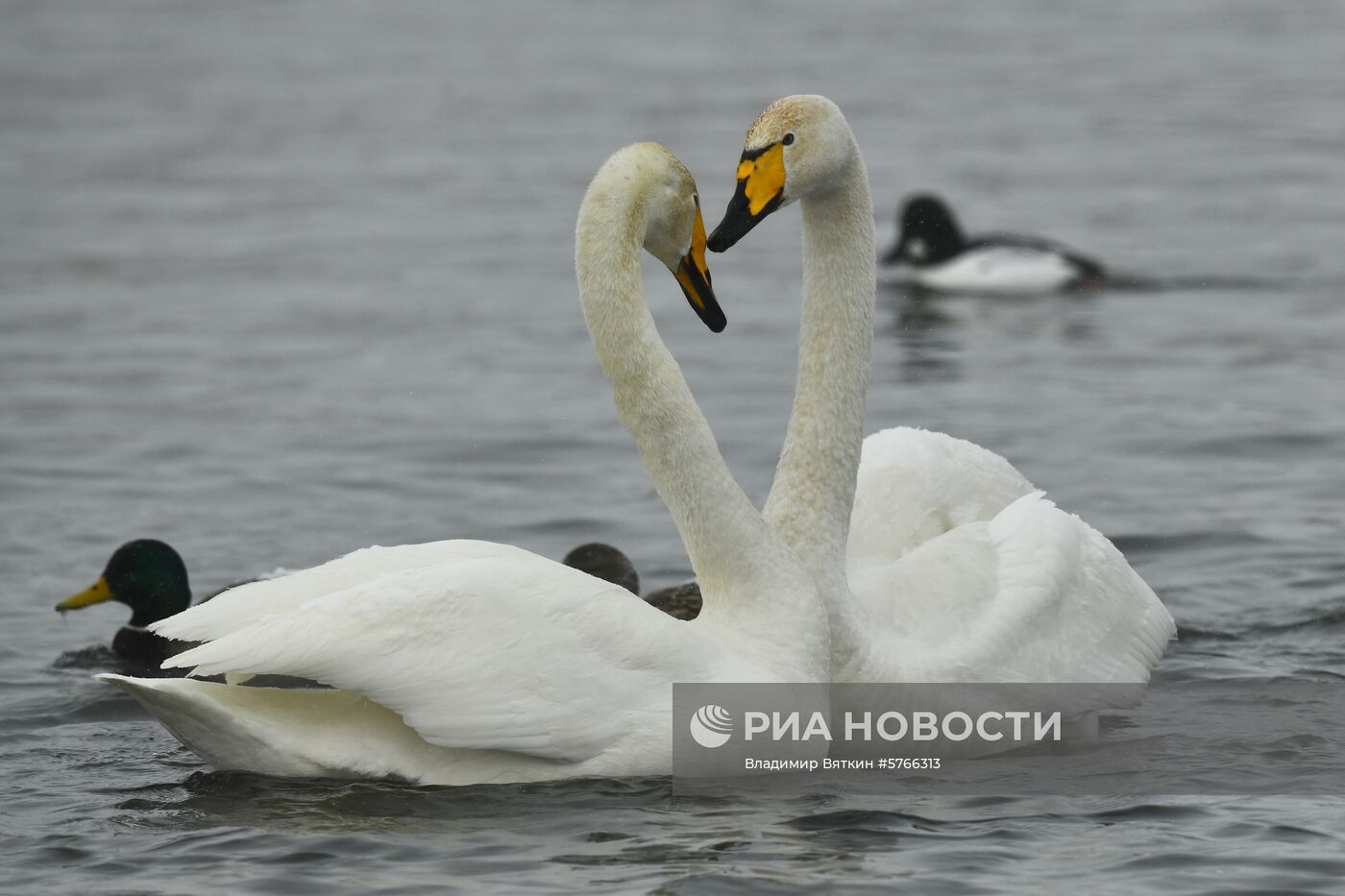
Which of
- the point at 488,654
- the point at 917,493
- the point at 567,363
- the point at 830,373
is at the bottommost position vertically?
the point at 488,654

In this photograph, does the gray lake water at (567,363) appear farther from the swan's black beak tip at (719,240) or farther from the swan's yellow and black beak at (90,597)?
the swan's black beak tip at (719,240)

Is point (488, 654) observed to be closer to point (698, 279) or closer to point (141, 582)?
point (698, 279)

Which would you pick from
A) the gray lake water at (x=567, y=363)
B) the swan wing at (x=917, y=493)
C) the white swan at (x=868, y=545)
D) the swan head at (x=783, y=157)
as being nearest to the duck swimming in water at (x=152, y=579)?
the gray lake water at (x=567, y=363)

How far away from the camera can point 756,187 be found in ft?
26.7

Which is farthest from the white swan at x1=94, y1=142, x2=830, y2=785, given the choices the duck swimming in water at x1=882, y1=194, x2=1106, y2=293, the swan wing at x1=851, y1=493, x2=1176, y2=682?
the duck swimming in water at x1=882, y1=194, x2=1106, y2=293

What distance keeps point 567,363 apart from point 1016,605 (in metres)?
9.10

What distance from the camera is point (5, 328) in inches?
725

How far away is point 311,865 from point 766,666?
1.75m

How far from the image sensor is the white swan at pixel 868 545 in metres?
8.26

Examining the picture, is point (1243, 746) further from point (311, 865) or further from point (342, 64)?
point (342, 64)

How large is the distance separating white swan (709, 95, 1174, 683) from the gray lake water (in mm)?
754

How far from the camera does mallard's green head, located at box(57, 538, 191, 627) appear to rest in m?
11.3

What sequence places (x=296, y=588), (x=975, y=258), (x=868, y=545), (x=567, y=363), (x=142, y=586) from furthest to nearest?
(x=975, y=258)
(x=567, y=363)
(x=142, y=586)
(x=868, y=545)
(x=296, y=588)

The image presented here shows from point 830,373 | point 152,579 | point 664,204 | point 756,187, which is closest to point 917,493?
point 830,373
